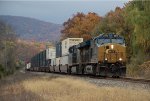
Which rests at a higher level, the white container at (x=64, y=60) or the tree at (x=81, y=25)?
the tree at (x=81, y=25)

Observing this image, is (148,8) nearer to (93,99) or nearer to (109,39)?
(109,39)

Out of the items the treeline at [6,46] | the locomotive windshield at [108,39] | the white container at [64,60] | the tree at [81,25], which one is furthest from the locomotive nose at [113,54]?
the treeline at [6,46]

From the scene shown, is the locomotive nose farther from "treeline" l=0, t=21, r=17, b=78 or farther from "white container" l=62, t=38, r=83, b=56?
"treeline" l=0, t=21, r=17, b=78

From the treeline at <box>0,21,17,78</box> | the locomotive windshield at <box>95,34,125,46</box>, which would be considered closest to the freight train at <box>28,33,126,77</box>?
the locomotive windshield at <box>95,34,125,46</box>

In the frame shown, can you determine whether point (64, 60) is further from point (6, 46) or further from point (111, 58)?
point (6, 46)

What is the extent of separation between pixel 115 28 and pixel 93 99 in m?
41.0

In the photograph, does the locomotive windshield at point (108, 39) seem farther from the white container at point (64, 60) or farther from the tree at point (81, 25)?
the tree at point (81, 25)

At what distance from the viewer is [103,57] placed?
31.4 m

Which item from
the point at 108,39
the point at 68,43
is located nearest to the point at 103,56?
the point at 108,39

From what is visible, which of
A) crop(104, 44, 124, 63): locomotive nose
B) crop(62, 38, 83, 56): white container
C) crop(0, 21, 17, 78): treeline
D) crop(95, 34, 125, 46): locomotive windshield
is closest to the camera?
crop(104, 44, 124, 63): locomotive nose

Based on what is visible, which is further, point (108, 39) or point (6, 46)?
point (6, 46)

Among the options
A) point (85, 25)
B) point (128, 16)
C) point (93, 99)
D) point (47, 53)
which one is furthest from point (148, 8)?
point (85, 25)

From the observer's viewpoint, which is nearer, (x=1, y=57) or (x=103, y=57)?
(x=103, y=57)

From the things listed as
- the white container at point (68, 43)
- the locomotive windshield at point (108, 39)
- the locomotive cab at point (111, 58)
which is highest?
the white container at point (68, 43)
